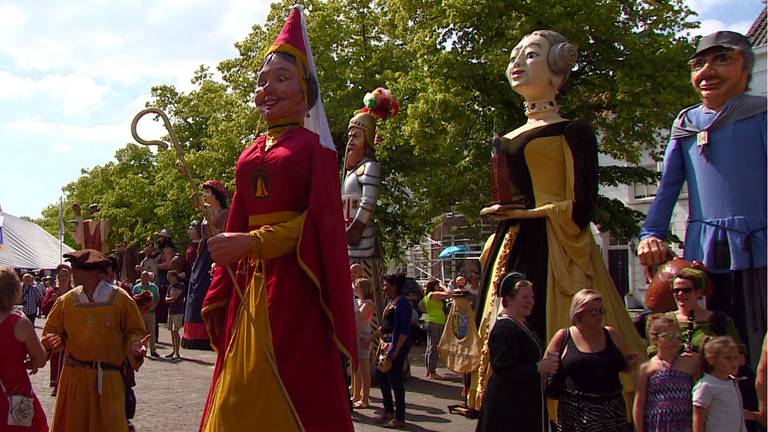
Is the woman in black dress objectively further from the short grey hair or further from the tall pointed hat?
the short grey hair

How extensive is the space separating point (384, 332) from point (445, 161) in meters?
10.4

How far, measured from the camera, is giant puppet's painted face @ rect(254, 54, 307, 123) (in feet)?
15.4

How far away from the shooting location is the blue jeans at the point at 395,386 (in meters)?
8.13

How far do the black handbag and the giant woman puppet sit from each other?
1040mm

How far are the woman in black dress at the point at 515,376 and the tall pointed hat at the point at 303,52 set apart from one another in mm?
1469

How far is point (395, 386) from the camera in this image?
322 inches

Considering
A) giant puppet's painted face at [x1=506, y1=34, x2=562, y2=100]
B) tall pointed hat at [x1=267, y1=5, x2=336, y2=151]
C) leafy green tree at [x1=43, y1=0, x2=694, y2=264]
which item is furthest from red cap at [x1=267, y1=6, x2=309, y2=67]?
leafy green tree at [x1=43, y1=0, x2=694, y2=264]

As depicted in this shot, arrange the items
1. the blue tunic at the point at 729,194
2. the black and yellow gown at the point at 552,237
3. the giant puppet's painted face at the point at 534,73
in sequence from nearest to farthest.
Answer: the blue tunic at the point at 729,194
the black and yellow gown at the point at 552,237
the giant puppet's painted face at the point at 534,73

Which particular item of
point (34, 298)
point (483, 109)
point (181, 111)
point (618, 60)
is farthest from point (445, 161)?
point (181, 111)

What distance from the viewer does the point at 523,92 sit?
6391 mm

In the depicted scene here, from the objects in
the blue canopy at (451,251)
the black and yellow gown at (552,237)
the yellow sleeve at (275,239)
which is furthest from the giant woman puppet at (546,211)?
the blue canopy at (451,251)

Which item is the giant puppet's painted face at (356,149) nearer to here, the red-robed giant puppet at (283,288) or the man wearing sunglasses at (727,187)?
the red-robed giant puppet at (283,288)

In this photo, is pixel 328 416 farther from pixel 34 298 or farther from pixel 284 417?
pixel 34 298

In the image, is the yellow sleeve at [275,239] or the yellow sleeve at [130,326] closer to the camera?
the yellow sleeve at [275,239]
